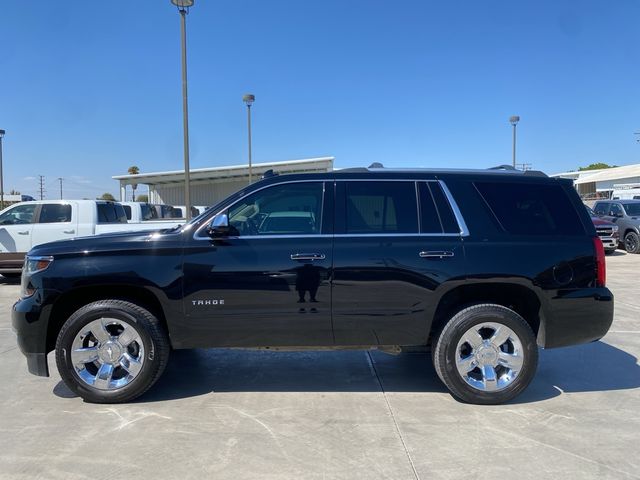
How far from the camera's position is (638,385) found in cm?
466

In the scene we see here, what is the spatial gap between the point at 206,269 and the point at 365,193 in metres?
1.50

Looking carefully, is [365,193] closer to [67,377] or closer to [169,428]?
[169,428]

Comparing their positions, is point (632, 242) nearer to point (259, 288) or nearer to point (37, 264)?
point (259, 288)

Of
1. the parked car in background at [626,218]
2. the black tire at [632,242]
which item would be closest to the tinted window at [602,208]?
the parked car in background at [626,218]

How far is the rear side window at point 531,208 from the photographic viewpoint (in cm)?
429

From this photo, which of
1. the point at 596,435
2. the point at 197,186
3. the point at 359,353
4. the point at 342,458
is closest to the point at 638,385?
the point at 596,435

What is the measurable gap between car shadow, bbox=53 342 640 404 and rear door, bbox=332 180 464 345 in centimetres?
76

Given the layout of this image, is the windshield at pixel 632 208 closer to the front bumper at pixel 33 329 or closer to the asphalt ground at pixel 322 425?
the asphalt ground at pixel 322 425

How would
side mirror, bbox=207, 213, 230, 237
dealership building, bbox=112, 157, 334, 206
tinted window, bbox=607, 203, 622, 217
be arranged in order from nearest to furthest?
side mirror, bbox=207, 213, 230, 237, tinted window, bbox=607, 203, 622, 217, dealership building, bbox=112, 157, 334, 206

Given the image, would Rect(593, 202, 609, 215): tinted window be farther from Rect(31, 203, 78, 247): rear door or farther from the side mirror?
the side mirror

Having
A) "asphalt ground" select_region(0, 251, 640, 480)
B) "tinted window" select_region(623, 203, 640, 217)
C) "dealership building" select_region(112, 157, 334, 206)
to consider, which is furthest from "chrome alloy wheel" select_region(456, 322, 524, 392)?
"dealership building" select_region(112, 157, 334, 206)

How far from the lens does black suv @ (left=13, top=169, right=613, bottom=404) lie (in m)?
4.05

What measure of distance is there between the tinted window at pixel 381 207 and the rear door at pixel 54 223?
26.9ft

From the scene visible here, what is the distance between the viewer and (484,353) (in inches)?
163
